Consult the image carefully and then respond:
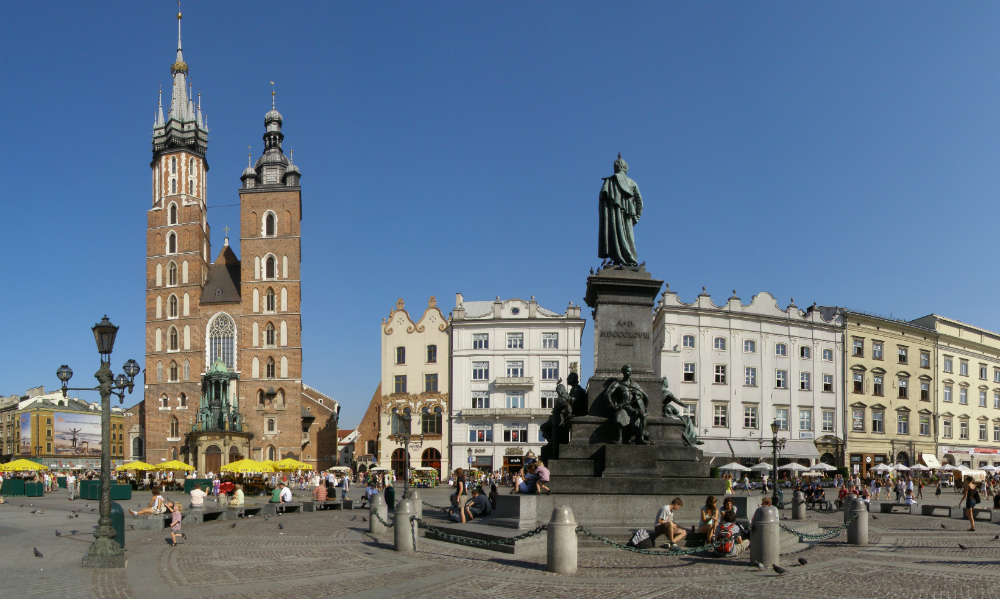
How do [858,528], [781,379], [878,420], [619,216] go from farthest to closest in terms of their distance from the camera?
[878,420]
[781,379]
[619,216]
[858,528]

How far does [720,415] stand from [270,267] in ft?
138

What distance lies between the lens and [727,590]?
11383 millimetres

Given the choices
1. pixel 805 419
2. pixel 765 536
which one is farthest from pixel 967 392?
pixel 765 536

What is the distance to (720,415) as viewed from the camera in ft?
188

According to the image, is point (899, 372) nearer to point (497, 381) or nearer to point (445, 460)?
A: point (497, 381)

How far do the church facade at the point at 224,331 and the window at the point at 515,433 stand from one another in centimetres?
2125

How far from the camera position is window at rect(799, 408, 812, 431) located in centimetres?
5941

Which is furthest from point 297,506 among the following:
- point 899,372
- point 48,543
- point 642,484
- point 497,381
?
point 899,372

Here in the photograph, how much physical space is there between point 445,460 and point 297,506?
34580 millimetres

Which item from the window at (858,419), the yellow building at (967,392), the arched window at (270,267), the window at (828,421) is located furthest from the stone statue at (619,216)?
the arched window at (270,267)

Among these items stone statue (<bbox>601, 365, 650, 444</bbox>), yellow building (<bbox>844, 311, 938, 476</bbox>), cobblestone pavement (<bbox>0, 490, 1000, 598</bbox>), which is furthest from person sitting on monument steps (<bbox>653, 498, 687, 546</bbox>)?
yellow building (<bbox>844, 311, 938, 476</bbox>)

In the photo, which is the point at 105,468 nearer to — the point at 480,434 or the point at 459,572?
the point at 459,572

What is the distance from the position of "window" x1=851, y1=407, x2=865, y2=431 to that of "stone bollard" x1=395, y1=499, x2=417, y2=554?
5236 centimetres

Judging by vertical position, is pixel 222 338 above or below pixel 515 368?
above
